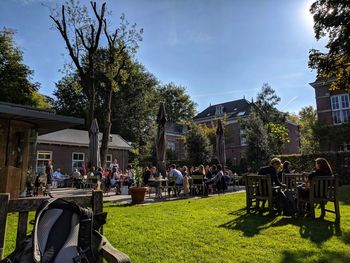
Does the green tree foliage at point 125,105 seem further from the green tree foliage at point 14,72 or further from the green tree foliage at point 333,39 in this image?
the green tree foliage at point 333,39

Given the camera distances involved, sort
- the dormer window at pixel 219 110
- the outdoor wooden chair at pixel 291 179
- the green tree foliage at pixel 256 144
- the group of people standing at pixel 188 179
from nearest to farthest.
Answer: the outdoor wooden chair at pixel 291 179 → the group of people standing at pixel 188 179 → the green tree foliage at pixel 256 144 → the dormer window at pixel 219 110

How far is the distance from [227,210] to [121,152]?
2368 centimetres

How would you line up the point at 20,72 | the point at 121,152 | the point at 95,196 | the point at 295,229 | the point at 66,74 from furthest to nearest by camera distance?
the point at 121,152 < the point at 20,72 < the point at 66,74 < the point at 295,229 < the point at 95,196

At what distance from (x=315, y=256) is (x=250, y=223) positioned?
2.16 metres

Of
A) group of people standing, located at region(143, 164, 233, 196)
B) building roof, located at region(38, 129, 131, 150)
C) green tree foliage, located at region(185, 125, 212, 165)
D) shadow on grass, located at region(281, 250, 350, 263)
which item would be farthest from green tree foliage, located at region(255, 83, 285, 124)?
shadow on grass, located at region(281, 250, 350, 263)

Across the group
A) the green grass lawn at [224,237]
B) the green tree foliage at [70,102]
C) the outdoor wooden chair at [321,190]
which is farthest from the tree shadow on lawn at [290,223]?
the green tree foliage at [70,102]

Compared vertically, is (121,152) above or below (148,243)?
above

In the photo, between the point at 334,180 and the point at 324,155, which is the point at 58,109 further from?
the point at 334,180

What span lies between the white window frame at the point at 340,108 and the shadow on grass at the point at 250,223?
30.1m

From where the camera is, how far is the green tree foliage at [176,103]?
182 feet

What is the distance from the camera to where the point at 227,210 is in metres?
7.81

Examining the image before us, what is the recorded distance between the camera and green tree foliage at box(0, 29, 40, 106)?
88.5ft

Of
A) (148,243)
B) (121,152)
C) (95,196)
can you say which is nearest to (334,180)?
(148,243)

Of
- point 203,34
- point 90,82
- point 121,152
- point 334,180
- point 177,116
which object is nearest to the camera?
point 334,180
